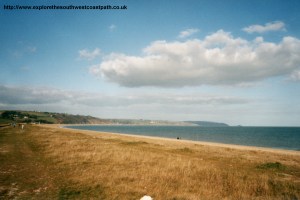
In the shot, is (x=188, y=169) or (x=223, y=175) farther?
(x=188, y=169)

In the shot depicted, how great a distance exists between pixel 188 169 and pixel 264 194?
544 cm

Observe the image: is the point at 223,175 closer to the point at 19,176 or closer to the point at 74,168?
the point at 74,168

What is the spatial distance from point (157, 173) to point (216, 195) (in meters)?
4.57

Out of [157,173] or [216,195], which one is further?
[157,173]

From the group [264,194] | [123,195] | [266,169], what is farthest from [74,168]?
[266,169]

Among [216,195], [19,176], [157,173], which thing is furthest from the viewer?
[157,173]

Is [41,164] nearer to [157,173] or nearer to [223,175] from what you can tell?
[157,173]

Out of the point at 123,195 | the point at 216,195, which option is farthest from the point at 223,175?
the point at 123,195

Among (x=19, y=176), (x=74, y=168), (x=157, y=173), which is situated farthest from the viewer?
(x=74, y=168)

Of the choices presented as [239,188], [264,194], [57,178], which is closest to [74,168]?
[57,178]

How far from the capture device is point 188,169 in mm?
15305

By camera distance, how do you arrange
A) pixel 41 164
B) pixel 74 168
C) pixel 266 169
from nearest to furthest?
pixel 74 168 → pixel 41 164 → pixel 266 169

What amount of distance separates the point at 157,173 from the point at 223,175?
14.6 feet

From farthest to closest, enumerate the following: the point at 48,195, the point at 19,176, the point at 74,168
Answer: the point at 74,168, the point at 19,176, the point at 48,195
